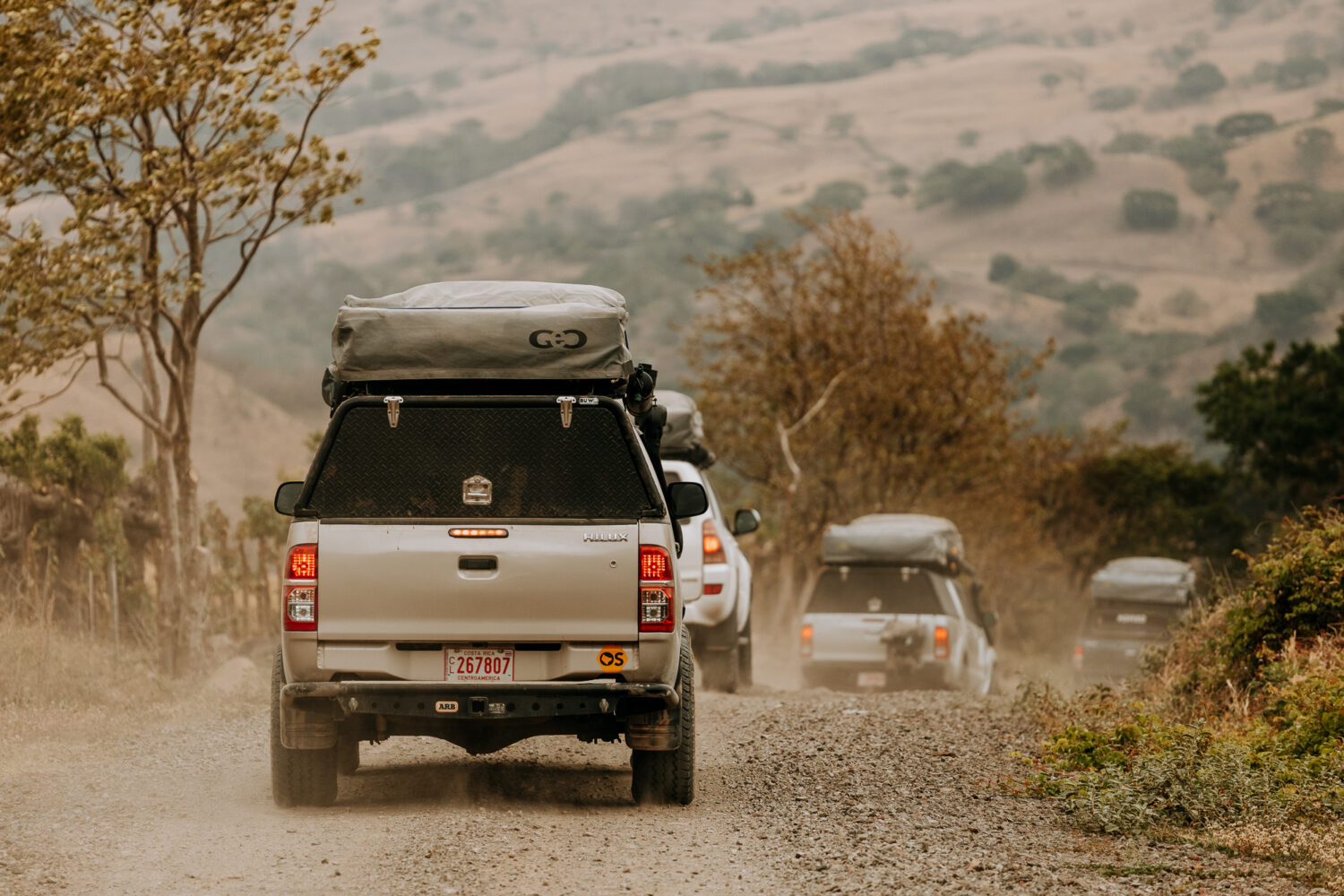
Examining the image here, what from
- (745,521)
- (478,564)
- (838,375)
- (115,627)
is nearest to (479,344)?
(478,564)

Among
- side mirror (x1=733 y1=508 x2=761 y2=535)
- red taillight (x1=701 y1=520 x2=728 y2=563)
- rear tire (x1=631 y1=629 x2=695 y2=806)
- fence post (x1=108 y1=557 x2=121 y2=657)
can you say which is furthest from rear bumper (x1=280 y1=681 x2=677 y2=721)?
fence post (x1=108 y1=557 x2=121 y2=657)

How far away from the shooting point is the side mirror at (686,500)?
812 cm

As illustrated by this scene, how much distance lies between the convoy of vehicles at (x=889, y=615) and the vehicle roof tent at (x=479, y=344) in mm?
10686

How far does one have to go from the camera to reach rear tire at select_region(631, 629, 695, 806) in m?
7.98

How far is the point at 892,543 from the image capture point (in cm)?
1825

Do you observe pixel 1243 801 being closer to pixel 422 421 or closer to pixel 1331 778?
pixel 1331 778

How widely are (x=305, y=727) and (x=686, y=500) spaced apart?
2288mm

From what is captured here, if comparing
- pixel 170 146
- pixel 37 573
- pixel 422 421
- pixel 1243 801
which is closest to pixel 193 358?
pixel 170 146

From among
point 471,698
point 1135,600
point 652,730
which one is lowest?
point 1135,600

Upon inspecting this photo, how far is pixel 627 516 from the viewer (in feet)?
24.4

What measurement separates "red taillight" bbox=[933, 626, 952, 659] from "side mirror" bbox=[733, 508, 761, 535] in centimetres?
495

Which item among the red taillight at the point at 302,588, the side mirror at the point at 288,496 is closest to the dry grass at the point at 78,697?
the side mirror at the point at 288,496

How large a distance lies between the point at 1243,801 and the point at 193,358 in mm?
11914

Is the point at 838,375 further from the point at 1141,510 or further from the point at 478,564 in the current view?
the point at 1141,510
